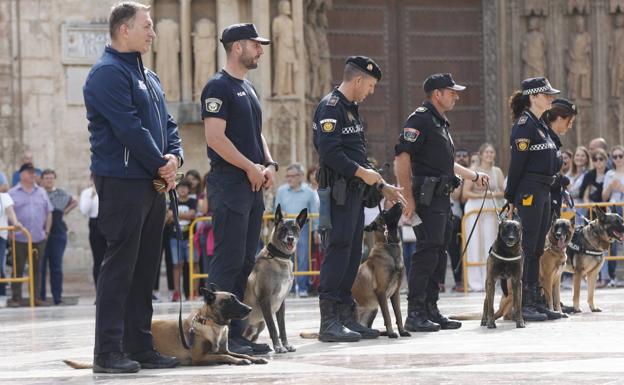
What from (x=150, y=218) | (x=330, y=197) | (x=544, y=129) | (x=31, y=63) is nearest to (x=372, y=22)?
(x=31, y=63)

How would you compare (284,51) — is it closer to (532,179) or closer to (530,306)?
(532,179)

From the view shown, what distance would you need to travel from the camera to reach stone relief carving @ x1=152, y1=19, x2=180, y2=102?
2031 centimetres

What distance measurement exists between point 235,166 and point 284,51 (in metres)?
11.8

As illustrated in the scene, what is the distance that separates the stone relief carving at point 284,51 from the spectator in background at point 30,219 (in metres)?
4.44

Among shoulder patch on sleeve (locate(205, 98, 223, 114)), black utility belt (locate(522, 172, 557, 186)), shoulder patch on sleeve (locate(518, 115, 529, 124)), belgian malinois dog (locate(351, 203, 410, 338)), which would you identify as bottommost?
belgian malinois dog (locate(351, 203, 410, 338))

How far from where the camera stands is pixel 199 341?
26.2 ft

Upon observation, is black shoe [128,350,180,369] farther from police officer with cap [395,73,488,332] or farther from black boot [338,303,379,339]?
police officer with cap [395,73,488,332]

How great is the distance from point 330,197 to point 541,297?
112 inches

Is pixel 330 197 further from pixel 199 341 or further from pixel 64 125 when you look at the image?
pixel 64 125

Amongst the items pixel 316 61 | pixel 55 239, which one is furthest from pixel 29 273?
pixel 316 61

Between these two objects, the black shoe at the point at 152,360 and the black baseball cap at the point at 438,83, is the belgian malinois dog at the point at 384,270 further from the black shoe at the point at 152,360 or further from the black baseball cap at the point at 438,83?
the black shoe at the point at 152,360

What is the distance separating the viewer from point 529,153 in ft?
36.9

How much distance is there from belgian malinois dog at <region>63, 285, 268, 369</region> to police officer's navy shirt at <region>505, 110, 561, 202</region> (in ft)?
12.9

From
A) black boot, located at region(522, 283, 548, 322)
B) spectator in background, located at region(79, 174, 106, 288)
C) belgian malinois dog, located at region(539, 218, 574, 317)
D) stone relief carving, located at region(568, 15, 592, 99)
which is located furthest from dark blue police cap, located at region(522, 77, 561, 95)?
stone relief carving, located at region(568, 15, 592, 99)
